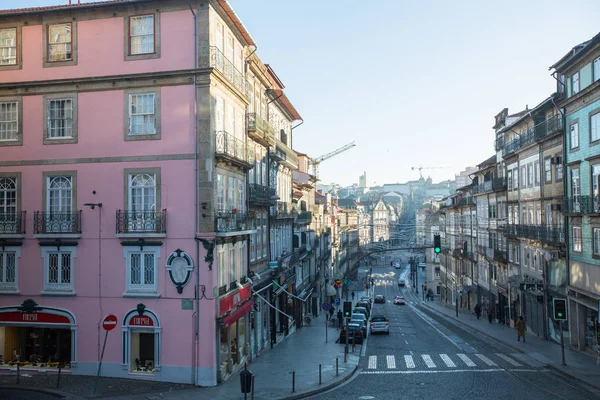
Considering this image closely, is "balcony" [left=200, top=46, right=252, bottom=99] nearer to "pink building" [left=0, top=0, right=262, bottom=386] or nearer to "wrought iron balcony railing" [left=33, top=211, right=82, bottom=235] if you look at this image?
"pink building" [left=0, top=0, right=262, bottom=386]

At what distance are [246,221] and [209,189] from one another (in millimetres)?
5064

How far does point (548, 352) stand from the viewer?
3075cm

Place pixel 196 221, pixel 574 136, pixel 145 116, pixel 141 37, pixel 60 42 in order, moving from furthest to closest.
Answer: pixel 574 136 → pixel 60 42 → pixel 145 116 → pixel 141 37 → pixel 196 221

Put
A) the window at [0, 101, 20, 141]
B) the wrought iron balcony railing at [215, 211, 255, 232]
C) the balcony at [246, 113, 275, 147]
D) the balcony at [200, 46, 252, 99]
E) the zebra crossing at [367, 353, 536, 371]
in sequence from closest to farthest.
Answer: the balcony at [200, 46, 252, 99], the wrought iron balcony railing at [215, 211, 255, 232], the window at [0, 101, 20, 141], the zebra crossing at [367, 353, 536, 371], the balcony at [246, 113, 275, 147]

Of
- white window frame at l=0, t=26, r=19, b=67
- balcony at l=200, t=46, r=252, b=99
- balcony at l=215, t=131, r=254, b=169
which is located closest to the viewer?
balcony at l=200, t=46, r=252, b=99

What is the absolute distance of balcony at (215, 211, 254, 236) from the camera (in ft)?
76.1

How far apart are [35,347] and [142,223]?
758cm

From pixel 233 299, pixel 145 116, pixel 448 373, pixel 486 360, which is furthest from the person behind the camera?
pixel 486 360

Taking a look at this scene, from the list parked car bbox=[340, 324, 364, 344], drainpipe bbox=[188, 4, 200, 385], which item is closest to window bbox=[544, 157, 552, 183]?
parked car bbox=[340, 324, 364, 344]

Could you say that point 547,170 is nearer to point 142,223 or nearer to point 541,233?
point 541,233

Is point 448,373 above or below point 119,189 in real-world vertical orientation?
below

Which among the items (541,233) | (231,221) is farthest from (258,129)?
(541,233)

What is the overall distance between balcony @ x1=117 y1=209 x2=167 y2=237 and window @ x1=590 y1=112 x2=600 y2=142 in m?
20.9

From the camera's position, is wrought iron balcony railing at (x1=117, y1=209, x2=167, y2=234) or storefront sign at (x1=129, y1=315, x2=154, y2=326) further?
storefront sign at (x1=129, y1=315, x2=154, y2=326)
